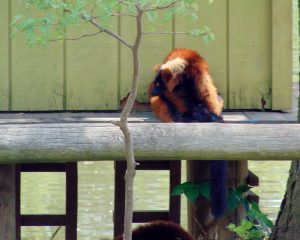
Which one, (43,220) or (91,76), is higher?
(91,76)

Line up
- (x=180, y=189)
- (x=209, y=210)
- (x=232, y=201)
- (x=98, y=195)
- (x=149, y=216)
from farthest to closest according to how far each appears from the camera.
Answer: (x=98, y=195) → (x=149, y=216) → (x=209, y=210) → (x=232, y=201) → (x=180, y=189)

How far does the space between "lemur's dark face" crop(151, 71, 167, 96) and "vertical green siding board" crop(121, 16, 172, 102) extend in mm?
242

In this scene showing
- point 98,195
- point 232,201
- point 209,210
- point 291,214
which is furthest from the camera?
point 98,195

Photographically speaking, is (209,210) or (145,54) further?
(209,210)

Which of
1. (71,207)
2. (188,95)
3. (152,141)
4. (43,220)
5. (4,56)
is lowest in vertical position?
(43,220)

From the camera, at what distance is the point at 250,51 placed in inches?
277

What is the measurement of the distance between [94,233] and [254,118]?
3.97 metres

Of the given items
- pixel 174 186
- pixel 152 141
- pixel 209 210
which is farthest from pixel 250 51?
pixel 152 141

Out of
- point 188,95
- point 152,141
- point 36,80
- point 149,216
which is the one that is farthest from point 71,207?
point 152,141

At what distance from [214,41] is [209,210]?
1.11 meters

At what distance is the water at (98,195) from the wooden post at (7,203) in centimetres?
330

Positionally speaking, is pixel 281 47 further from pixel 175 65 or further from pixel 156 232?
pixel 156 232

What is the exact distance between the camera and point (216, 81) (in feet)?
23.2

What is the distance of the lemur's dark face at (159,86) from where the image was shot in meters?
6.76
